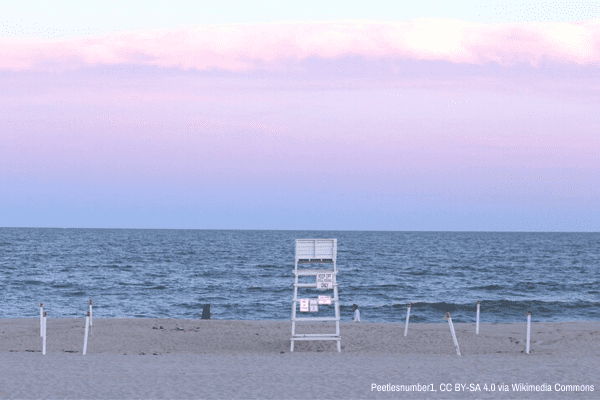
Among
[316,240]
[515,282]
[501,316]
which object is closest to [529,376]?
[316,240]

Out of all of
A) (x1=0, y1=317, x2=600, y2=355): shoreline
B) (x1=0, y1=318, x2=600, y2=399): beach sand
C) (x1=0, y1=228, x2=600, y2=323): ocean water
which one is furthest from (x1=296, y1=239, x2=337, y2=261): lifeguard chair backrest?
(x1=0, y1=228, x2=600, y2=323): ocean water

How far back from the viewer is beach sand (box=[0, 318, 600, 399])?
13.7 metres

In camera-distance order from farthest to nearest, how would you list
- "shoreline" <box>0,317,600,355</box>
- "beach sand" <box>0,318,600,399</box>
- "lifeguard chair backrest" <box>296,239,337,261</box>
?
"shoreline" <box>0,317,600,355</box>, "lifeguard chair backrest" <box>296,239,337,261</box>, "beach sand" <box>0,318,600,399</box>

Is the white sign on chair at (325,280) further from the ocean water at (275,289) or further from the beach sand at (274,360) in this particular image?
the ocean water at (275,289)

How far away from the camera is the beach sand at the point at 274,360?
13.7 metres

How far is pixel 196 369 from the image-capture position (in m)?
16.2

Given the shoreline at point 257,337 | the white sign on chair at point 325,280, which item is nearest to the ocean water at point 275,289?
the shoreline at point 257,337

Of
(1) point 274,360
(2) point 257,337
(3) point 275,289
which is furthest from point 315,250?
(3) point 275,289

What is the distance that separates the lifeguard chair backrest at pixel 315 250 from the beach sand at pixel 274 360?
2639 millimetres

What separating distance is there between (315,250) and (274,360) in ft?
10.9

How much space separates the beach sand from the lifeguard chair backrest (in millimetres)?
2639

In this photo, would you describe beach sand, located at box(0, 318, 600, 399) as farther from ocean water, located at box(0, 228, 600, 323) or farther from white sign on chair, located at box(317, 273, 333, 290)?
ocean water, located at box(0, 228, 600, 323)

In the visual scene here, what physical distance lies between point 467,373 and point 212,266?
199 feet

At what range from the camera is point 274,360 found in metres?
18.2
